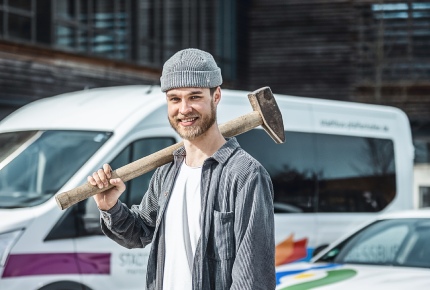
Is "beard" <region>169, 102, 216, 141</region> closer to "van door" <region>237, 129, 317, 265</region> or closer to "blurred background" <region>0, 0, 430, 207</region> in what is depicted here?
"van door" <region>237, 129, 317, 265</region>

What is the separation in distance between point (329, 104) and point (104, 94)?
8.39ft

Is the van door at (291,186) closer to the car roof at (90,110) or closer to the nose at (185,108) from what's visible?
the car roof at (90,110)

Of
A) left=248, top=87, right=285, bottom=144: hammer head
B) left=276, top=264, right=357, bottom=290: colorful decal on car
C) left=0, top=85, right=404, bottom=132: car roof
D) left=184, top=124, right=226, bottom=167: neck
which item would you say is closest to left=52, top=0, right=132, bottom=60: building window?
left=0, top=85, right=404, bottom=132: car roof

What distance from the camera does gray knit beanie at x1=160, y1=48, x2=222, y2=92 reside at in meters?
3.85

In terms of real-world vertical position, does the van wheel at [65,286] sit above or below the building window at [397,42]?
below

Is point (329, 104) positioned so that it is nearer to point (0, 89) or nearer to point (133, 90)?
point (133, 90)

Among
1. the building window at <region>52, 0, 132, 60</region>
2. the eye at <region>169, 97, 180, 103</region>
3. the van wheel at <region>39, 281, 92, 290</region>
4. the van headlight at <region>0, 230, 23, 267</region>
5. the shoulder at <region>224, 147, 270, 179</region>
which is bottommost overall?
the van wheel at <region>39, 281, 92, 290</region>

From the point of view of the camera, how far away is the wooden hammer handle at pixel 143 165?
4.00m

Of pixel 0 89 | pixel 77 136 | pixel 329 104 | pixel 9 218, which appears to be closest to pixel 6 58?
pixel 0 89

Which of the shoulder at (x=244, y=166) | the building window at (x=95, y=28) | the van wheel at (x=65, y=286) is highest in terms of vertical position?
the building window at (x=95, y=28)

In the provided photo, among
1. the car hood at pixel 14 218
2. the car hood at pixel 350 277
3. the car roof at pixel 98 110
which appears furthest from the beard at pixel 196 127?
the car roof at pixel 98 110

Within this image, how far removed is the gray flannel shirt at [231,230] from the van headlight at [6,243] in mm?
3204

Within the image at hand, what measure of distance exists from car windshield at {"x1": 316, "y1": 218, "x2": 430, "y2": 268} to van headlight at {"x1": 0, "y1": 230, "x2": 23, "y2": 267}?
7.81 ft

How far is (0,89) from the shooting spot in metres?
15.5
